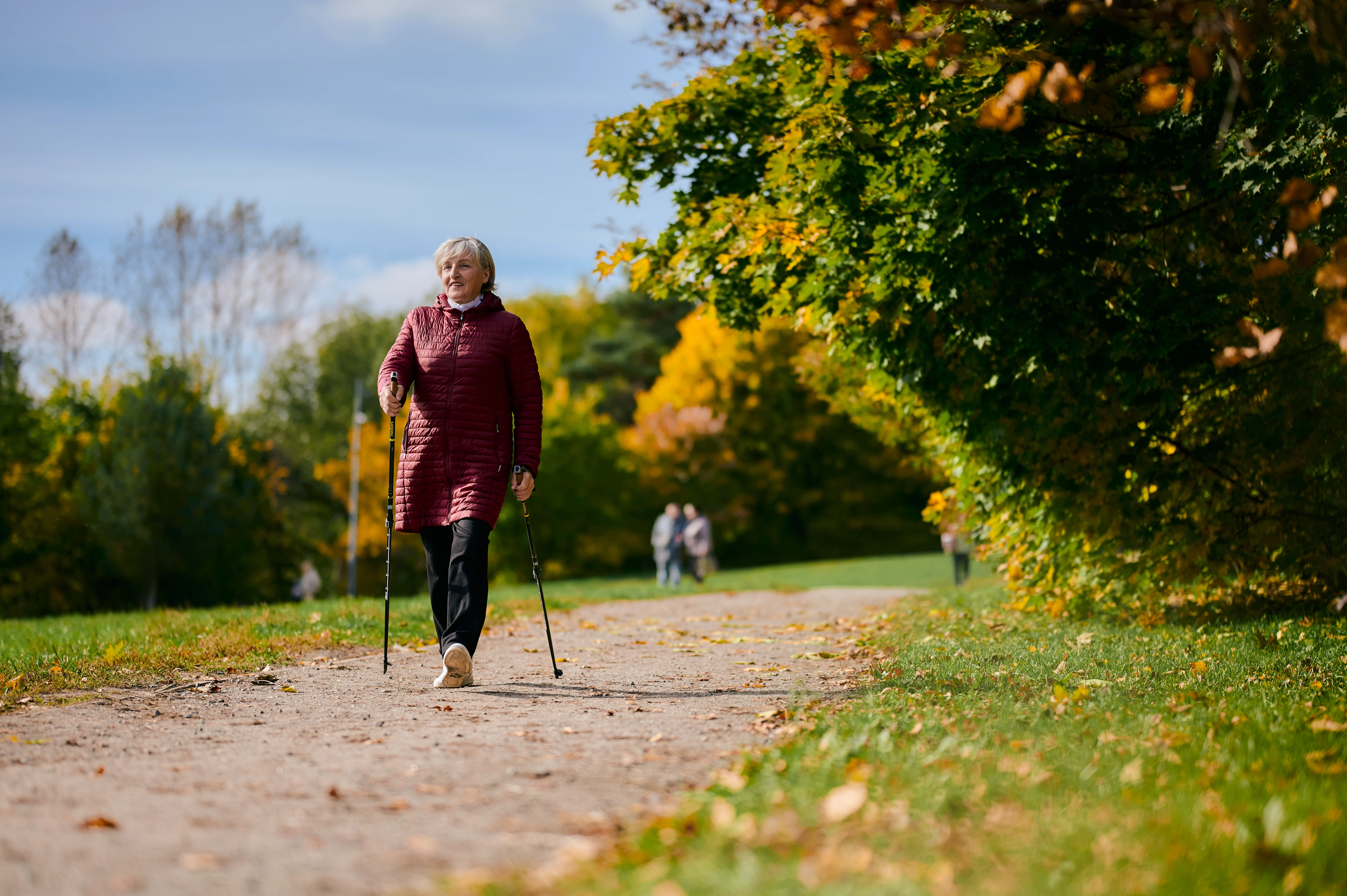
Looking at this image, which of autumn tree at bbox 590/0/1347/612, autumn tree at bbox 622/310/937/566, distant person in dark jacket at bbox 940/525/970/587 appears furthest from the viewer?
autumn tree at bbox 622/310/937/566

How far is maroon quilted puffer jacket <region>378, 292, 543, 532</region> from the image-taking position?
6.02m

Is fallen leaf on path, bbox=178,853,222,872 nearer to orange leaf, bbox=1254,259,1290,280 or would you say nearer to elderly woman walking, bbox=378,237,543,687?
elderly woman walking, bbox=378,237,543,687

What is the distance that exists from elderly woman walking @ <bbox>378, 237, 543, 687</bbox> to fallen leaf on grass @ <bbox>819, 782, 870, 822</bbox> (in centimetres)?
306

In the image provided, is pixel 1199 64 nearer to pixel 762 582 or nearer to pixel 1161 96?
pixel 1161 96

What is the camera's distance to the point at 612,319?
6300cm

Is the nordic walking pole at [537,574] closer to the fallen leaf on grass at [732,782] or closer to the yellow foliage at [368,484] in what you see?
the fallen leaf on grass at [732,782]

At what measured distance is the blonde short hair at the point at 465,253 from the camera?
6129 mm

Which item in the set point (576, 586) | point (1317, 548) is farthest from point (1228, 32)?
point (576, 586)

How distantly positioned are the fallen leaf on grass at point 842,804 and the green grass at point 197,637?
13.9 ft

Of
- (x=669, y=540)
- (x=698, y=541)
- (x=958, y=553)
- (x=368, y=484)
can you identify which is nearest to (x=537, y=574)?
(x=958, y=553)

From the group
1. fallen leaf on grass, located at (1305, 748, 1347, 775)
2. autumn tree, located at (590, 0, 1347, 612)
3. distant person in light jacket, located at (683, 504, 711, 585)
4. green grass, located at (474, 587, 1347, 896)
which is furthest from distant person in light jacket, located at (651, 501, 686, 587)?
fallen leaf on grass, located at (1305, 748, 1347, 775)

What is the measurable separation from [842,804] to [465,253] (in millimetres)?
4049

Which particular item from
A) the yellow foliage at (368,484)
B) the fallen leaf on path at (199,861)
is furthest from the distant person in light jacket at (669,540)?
the yellow foliage at (368,484)

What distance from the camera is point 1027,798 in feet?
10.9
